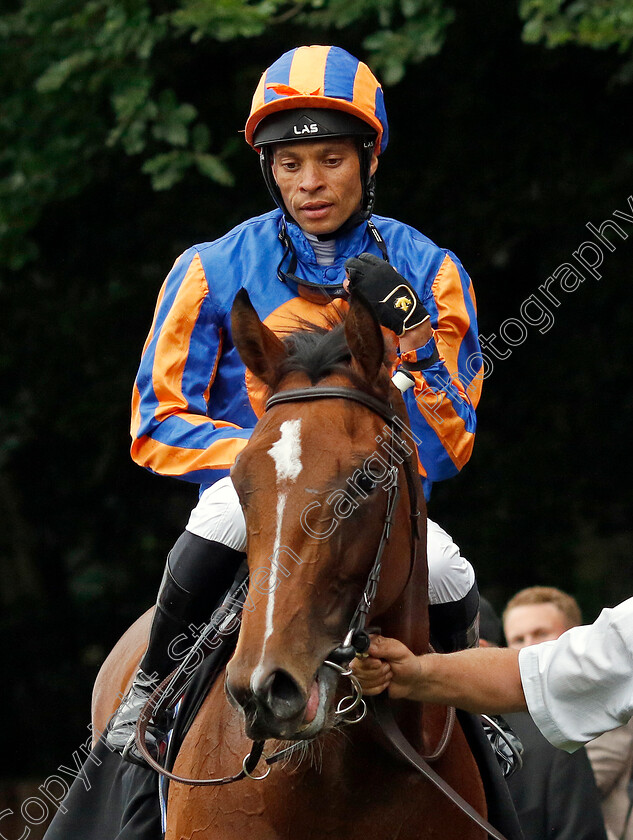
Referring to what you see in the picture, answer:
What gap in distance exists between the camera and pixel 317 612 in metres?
2.54

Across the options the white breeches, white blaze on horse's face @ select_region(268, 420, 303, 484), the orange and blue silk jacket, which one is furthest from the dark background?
white blaze on horse's face @ select_region(268, 420, 303, 484)

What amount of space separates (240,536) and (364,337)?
0.75 m

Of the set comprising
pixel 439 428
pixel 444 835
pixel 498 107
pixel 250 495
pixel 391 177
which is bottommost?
pixel 444 835

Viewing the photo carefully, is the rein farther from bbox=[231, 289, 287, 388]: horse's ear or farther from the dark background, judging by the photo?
the dark background

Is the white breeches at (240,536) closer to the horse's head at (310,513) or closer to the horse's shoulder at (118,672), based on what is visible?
the horse's head at (310,513)

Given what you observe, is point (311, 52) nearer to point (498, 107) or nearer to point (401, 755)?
point (401, 755)

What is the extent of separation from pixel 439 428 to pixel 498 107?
4.82m

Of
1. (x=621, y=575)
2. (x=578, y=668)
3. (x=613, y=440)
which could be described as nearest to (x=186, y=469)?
(x=578, y=668)

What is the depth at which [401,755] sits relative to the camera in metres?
2.95

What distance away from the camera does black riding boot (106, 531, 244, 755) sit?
3305mm

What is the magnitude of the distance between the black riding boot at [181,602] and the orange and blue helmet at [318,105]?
114cm

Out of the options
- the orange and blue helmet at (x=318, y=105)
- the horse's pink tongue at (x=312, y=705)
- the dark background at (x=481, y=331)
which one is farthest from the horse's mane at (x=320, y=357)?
the dark background at (x=481, y=331)

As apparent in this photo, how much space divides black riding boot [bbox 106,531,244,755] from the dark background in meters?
4.23

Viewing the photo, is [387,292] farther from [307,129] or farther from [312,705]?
[312,705]
